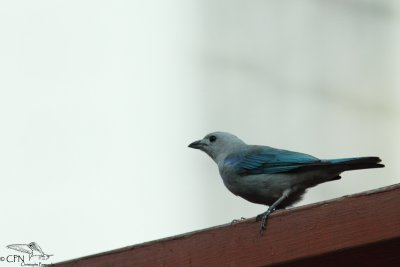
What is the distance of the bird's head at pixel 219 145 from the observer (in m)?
5.48

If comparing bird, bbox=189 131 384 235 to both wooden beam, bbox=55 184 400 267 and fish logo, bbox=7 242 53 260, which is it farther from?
fish logo, bbox=7 242 53 260

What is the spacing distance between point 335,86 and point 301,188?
5.02 metres

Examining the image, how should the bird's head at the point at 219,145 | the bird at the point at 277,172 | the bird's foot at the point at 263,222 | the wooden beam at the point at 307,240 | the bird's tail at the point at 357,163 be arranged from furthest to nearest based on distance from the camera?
the bird's head at the point at 219,145 < the bird at the point at 277,172 < the bird's tail at the point at 357,163 < the bird's foot at the point at 263,222 < the wooden beam at the point at 307,240

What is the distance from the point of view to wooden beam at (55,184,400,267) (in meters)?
3.15

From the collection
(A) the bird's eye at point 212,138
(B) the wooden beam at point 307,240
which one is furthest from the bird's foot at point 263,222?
(A) the bird's eye at point 212,138

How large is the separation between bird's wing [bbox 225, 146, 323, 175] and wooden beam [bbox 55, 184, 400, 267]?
1.04 metres

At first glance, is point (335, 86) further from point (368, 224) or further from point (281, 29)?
point (368, 224)

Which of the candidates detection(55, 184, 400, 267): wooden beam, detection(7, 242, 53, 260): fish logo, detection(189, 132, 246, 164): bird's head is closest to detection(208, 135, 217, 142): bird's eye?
detection(189, 132, 246, 164): bird's head

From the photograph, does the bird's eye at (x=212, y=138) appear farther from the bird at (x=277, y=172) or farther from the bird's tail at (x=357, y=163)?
the bird's tail at (x=357, y=163)

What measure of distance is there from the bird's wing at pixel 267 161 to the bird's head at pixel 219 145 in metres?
0.29

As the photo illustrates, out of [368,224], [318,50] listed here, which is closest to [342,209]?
[368,224]

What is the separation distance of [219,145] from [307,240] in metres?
2.44

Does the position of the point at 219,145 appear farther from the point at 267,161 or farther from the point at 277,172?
the point at 277,172

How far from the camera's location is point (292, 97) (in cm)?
945
